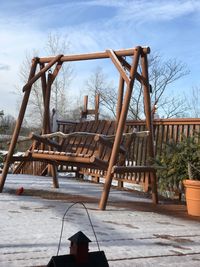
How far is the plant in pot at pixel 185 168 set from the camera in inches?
170

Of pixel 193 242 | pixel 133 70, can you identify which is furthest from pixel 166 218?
pixel 133 70

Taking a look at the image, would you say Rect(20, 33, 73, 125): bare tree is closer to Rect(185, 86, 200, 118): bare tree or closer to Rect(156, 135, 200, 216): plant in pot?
Rect(185, 86, 200, 118): bare tree

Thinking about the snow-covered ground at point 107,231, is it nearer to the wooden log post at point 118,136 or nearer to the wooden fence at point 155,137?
the wooden log post at point 118,136

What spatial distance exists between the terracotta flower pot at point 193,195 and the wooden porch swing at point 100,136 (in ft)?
2.03

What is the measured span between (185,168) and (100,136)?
39.4 inches

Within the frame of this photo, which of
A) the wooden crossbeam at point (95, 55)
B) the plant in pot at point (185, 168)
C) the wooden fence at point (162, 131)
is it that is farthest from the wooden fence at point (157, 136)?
the wooden crossbeam at point (95, 55)

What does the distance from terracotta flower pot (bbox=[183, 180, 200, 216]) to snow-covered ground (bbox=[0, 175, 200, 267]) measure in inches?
4.6

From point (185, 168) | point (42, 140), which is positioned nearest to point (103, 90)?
point (42, 140)

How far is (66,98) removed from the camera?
23.9 m

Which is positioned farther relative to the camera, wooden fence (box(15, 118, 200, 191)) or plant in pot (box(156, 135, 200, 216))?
wooden fence (box(15, 118, 200, 191))

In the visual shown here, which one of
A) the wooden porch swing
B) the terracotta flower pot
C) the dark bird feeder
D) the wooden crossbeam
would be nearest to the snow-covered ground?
the terracotta flower pot

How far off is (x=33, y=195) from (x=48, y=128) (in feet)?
3.76

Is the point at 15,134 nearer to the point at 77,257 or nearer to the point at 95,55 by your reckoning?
the point at 95,55

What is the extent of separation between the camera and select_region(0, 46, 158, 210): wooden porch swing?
14.4 feet
